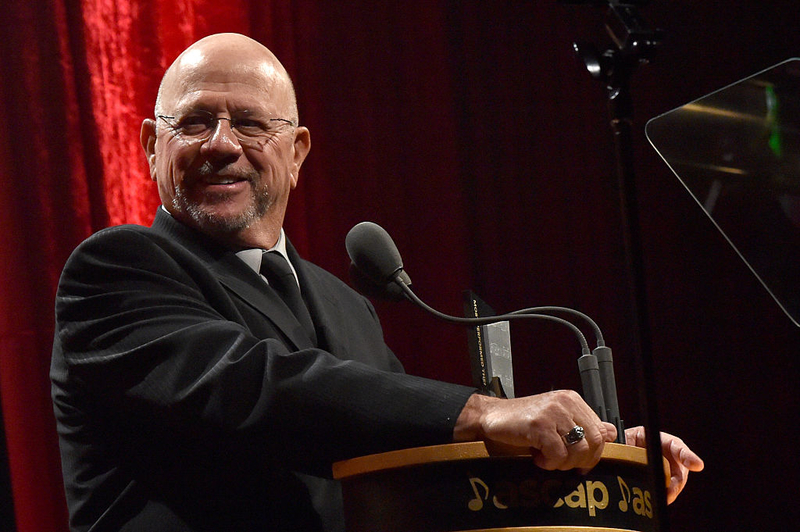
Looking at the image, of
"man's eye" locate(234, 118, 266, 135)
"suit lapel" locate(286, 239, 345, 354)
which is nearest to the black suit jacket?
"suit lapel" locate(286, 239, 345, 354)

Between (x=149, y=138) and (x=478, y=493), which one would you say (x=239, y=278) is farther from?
(x=478, y=493)

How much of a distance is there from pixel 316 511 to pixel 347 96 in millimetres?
1757

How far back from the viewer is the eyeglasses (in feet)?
6.15

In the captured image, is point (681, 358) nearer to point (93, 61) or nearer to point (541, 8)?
point (541, 8)

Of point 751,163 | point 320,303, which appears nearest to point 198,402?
point 320,303

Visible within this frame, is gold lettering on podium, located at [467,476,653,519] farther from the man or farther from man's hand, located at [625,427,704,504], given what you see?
man's hand, located at [625,427,704,504]

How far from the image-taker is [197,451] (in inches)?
54.8

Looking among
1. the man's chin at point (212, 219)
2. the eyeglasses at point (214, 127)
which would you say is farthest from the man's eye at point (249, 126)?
the man's chin at point (212, 219)

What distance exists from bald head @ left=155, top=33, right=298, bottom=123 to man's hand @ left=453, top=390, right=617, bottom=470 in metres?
1.02

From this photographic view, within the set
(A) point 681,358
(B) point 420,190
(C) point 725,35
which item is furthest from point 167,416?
(C) point 725,35

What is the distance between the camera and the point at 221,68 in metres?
1.91

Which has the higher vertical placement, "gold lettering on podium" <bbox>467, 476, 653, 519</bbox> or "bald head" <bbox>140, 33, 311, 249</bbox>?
"bald head" <bbox>140, 33, 311, 249</bbox>

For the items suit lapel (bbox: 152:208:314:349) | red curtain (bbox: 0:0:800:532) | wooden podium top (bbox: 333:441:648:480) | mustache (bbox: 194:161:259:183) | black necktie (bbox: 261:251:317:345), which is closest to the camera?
wooden podium top (bbox: 333:441:648:480)

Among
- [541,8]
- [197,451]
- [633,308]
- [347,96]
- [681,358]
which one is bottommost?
[681,358]
